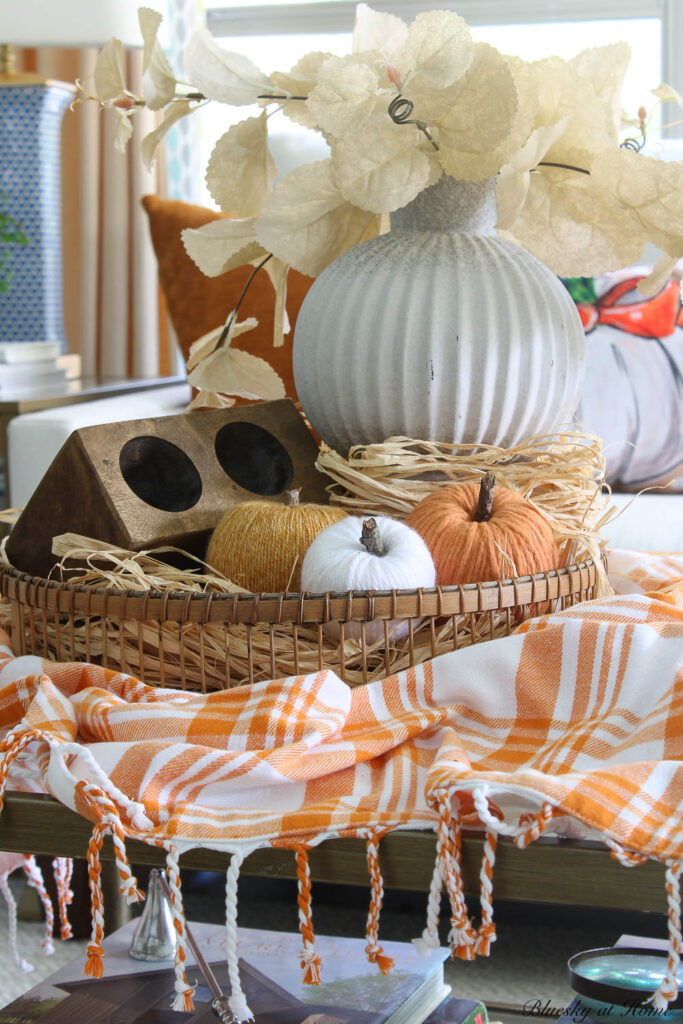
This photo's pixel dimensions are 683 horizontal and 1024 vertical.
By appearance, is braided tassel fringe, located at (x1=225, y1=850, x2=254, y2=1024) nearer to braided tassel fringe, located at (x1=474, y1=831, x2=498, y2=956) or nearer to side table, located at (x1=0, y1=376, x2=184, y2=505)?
braided tassel fringe, located at (x1=474, y1=831, x2=498, y2=956)

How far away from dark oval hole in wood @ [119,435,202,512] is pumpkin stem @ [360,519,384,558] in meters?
0.16

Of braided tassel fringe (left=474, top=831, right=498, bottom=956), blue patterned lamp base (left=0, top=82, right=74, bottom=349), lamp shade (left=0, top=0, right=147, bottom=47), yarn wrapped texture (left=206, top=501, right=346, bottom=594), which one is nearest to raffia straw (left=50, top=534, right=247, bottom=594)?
yarn wrapped texture (left=206, top=501, right=346, bottom=594)

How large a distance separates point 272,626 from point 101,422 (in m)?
0.86

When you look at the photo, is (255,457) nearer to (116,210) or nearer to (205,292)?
(205,292)

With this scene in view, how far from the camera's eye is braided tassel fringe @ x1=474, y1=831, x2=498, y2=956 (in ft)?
1.42

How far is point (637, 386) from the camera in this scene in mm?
1430

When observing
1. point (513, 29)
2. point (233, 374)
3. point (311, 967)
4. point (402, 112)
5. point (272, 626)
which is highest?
point (513, 29)

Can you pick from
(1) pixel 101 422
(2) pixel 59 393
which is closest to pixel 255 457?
(1) pixel 101 422

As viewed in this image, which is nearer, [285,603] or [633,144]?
[285,603]

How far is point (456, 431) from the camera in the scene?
767mm

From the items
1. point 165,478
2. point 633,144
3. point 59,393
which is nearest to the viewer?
point 165,478

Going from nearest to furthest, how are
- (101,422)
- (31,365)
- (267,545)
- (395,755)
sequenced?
(395,755)
(267,545)
(101,422)
(31,365)

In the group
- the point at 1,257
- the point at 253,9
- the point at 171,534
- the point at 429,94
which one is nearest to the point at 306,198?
the point at 429,94

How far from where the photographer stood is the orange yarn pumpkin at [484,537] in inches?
24.0
